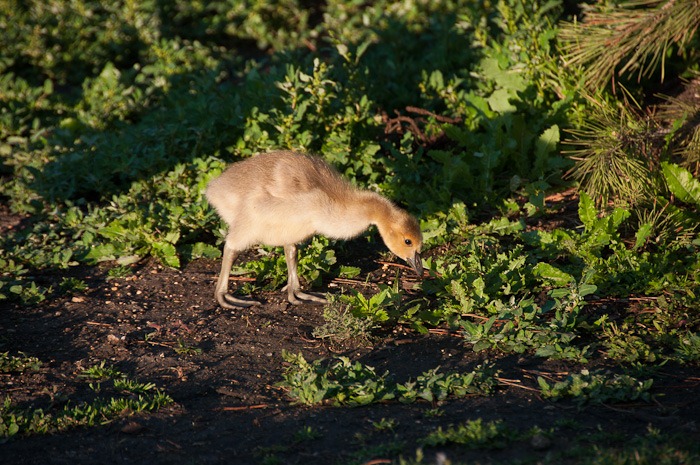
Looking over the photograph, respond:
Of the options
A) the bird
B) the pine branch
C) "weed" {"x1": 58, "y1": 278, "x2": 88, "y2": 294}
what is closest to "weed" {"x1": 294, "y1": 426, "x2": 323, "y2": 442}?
the bird

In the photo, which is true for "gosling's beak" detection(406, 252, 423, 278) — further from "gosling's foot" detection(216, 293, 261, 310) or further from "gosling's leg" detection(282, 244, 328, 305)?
"gosling's foot" detection(216, 293, 261, 310)

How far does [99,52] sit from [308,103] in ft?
13.6

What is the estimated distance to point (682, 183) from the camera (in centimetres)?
597

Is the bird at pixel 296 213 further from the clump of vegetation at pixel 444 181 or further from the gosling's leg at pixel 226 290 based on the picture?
the clump of vegetation at pixel 444 181

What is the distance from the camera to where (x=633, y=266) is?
546cm

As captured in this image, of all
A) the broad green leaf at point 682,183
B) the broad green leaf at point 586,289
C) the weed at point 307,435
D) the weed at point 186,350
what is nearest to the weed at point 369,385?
the weed at point 307,435

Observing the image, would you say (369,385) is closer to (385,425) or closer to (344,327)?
(385,425)

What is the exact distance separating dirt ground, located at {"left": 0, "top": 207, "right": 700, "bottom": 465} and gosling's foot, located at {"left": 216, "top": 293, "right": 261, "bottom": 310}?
0.06 meters

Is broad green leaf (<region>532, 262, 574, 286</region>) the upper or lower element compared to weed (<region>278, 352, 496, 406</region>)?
upper

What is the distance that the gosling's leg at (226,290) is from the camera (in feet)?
18.7

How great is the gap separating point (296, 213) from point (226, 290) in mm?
827

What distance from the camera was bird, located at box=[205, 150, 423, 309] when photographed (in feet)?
18.3

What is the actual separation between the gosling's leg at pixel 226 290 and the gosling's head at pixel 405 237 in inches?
43.5

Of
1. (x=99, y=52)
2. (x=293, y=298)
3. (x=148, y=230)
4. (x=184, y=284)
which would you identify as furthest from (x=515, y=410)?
(x=99, y=52)
